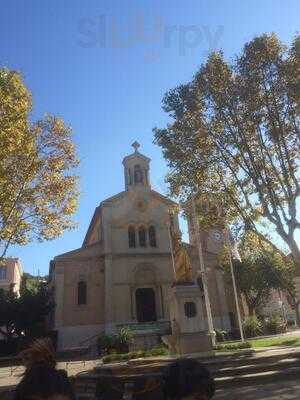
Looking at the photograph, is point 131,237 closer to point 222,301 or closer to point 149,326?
point 149,326

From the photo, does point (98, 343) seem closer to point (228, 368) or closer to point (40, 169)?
point (40, 169)

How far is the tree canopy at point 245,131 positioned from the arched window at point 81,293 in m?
18.7

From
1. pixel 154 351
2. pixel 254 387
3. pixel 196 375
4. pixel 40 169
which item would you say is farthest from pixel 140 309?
pixel 196 375

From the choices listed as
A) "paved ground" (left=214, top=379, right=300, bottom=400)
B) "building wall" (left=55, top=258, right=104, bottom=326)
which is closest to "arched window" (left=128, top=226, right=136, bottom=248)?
"building wall" (left=55, top=258, right=104, bottom=326)

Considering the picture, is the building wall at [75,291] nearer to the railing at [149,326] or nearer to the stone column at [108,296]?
the stone column at [108,296]

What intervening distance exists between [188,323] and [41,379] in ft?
46.6

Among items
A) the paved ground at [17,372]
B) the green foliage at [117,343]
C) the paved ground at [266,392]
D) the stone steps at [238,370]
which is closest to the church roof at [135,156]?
Result: the green foliage at [117,343]

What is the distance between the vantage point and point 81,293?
114 ft

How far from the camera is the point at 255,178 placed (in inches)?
674

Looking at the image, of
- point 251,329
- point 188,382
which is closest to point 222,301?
point 251,329

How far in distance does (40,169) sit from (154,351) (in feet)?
31.6

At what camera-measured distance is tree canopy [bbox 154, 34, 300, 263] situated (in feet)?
54.5

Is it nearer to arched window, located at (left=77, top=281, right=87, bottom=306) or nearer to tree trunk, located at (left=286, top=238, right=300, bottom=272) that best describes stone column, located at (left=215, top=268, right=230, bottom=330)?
arched window, located at (left=77, top=281, right=87, bottom=306)

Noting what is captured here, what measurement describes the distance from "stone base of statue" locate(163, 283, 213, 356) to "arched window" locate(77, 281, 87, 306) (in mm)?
18808
